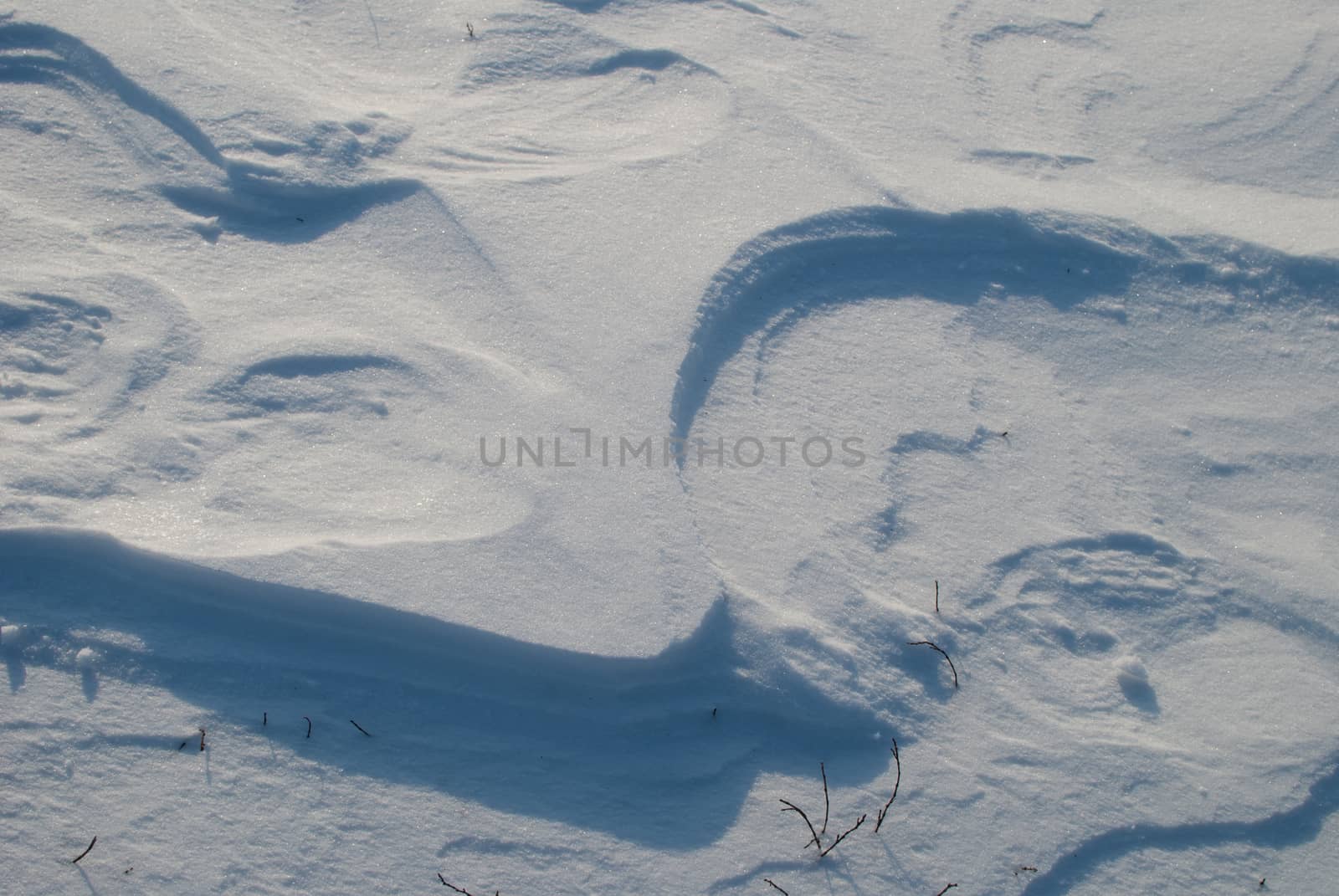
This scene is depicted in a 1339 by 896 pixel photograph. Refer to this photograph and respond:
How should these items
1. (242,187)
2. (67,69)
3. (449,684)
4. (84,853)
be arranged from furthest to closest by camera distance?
(67,69) < (242,187) < (449,684) < (84,853)

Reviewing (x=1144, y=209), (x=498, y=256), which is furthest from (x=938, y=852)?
(x=1144, y=209)

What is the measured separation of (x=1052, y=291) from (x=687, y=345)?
1.00 meters

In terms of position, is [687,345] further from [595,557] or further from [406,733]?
[406,733]

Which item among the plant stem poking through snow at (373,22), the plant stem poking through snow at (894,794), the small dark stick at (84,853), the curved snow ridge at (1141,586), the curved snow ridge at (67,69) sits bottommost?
the small dark stick at (84,853)

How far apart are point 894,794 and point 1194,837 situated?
0.56 metres

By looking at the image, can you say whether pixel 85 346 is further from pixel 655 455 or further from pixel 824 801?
pixel 824 801

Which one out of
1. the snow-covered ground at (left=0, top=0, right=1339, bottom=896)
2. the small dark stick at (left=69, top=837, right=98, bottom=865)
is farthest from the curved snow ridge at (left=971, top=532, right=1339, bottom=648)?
the small dark stick at (left=69, top=837, right=98, bottom=865)

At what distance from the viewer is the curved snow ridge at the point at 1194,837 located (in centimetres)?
177

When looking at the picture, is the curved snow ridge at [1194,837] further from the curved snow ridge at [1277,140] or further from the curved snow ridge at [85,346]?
the curved snow ridge at [85,346]

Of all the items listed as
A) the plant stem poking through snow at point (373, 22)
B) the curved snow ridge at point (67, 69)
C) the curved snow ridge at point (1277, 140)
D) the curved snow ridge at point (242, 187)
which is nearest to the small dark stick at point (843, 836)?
the curved snow ridge at point (242, 187)

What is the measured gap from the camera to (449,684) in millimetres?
1907

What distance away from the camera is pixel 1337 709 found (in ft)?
6.40

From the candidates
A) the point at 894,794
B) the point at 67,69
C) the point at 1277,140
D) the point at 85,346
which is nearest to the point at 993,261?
the point at 1277,140

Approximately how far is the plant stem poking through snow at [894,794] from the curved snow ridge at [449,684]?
0.02 m
